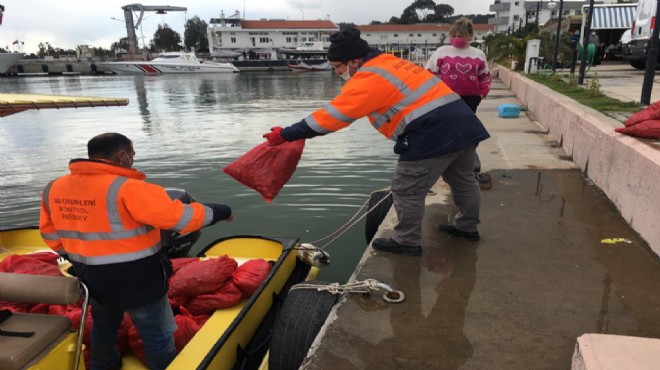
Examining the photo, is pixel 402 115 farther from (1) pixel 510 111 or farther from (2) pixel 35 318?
(1) pixel 510 111

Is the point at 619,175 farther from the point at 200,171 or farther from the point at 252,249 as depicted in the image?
the point at 200,171

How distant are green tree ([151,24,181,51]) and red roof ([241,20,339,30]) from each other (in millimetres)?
33889

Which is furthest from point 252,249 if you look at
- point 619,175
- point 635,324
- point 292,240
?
point 619,175

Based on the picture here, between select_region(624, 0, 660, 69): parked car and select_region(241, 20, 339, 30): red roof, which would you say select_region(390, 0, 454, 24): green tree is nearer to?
select_region(241, 20, 339, 30): red roof

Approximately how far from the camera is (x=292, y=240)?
474 centimetres

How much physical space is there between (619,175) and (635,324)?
7.83 feet

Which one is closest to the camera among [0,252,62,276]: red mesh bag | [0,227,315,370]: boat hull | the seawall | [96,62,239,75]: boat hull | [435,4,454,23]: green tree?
[0,227,315,370]: boat hull

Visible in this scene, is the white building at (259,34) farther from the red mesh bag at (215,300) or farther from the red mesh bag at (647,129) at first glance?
the red mesh bag at (215,300)

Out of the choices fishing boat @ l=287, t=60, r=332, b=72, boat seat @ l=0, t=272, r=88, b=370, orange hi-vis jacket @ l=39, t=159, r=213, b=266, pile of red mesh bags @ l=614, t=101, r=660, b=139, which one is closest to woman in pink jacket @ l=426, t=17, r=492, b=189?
pile of red mesh bags @ l=614, t=101, r=660, b=139

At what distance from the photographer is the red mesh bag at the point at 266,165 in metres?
4.01

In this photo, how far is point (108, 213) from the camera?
2.57m

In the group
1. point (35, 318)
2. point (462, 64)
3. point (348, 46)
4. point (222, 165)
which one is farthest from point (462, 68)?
point (222, 165)

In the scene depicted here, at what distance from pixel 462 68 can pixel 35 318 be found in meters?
4.59

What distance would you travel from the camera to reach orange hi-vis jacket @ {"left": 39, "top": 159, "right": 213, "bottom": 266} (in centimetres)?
256
